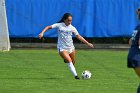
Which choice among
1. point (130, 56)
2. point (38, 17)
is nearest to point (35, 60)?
point (38, 17)

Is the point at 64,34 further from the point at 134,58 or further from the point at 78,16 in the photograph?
the point at 78,16

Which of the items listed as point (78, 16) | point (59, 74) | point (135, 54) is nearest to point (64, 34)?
point (59, 74)

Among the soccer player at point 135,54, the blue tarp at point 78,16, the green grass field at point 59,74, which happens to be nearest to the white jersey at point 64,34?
the green grass field at point 59,74

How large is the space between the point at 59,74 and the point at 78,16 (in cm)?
1097

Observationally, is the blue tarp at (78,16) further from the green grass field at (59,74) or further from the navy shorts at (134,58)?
the navy shorts at (134,58)

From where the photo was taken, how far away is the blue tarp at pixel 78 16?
27.2 meters

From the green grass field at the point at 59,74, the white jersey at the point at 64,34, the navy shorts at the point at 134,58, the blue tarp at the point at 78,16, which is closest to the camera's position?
the navy shorts at the point at 134,58

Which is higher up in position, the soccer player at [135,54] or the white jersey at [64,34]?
the soccer player at [135,54]

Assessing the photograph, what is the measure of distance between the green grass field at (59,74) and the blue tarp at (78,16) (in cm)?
291

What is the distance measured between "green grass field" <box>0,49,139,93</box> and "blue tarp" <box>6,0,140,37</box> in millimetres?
2906

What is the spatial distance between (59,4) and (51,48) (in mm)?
2157

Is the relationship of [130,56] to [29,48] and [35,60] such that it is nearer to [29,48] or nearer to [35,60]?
[35,60]

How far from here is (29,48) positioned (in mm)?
27734

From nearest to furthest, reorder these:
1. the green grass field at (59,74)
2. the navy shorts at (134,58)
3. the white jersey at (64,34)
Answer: the navy shorts at (134,58), the green grass field at (59,74), the white jersey at (64,34)
